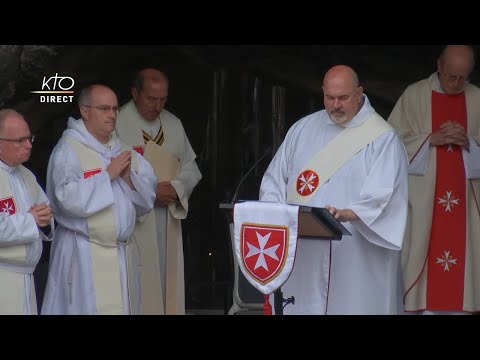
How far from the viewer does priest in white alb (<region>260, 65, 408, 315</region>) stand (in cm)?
1098

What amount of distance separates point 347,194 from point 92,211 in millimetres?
1778

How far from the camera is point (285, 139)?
1147cm

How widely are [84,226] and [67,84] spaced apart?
1113mm

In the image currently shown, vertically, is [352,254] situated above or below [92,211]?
below

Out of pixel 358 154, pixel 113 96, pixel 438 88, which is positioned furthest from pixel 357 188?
pixel 113 96

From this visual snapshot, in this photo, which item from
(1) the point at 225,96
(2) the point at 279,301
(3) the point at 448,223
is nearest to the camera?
(2) the point at 279,301

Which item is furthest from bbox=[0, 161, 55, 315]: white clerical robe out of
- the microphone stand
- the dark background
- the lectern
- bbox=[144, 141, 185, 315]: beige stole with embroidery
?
the microphone stand

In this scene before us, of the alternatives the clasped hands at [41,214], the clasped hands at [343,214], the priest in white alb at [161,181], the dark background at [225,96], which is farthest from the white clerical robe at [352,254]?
the clasped hands at [41,214]

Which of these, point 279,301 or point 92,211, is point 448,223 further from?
point 92,211

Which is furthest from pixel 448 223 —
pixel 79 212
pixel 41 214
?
pixel 41 214

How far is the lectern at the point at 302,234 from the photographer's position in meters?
9.95

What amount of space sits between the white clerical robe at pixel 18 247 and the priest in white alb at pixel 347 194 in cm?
161

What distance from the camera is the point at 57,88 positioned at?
1178cm
